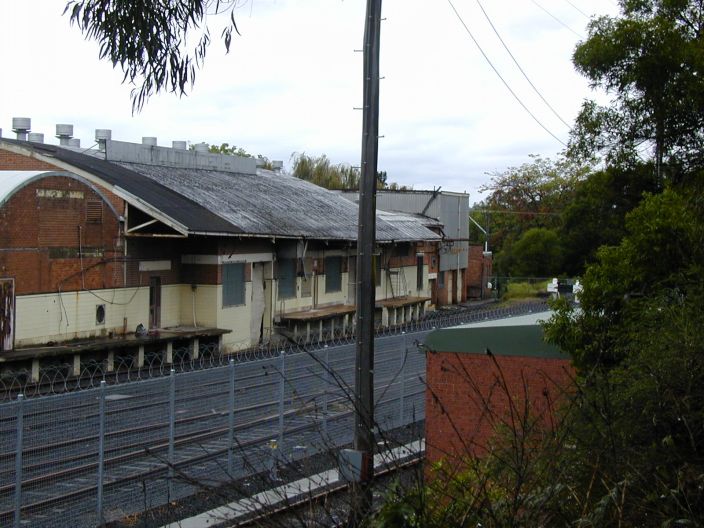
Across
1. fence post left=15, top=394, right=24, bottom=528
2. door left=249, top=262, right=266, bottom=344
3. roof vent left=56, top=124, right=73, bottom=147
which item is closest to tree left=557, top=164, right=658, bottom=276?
fence post left=15, top=394, right=24, bottom=528

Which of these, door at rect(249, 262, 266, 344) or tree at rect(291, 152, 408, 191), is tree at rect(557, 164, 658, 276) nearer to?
door at rect(249, 262, 266, 344)

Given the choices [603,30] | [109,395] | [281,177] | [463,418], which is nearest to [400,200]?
[281,177]

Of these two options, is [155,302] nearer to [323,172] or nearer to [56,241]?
[56,241]

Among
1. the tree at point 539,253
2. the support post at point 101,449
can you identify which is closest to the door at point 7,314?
the support post at point 101,449

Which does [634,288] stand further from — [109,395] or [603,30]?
[603,30]

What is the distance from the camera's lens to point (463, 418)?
15.2m

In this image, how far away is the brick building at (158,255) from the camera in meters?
24.2

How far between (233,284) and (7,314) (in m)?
9.03

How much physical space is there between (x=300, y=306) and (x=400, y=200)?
795 inches

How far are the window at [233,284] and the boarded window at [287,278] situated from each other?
261 centimetres

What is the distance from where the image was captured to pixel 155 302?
2917 centimetres

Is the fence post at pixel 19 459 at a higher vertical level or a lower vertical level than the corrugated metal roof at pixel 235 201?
lower

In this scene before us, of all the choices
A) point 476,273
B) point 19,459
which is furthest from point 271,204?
point 19,459

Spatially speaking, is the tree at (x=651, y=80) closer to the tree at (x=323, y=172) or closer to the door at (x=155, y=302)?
the door at (x=155, y=302)
